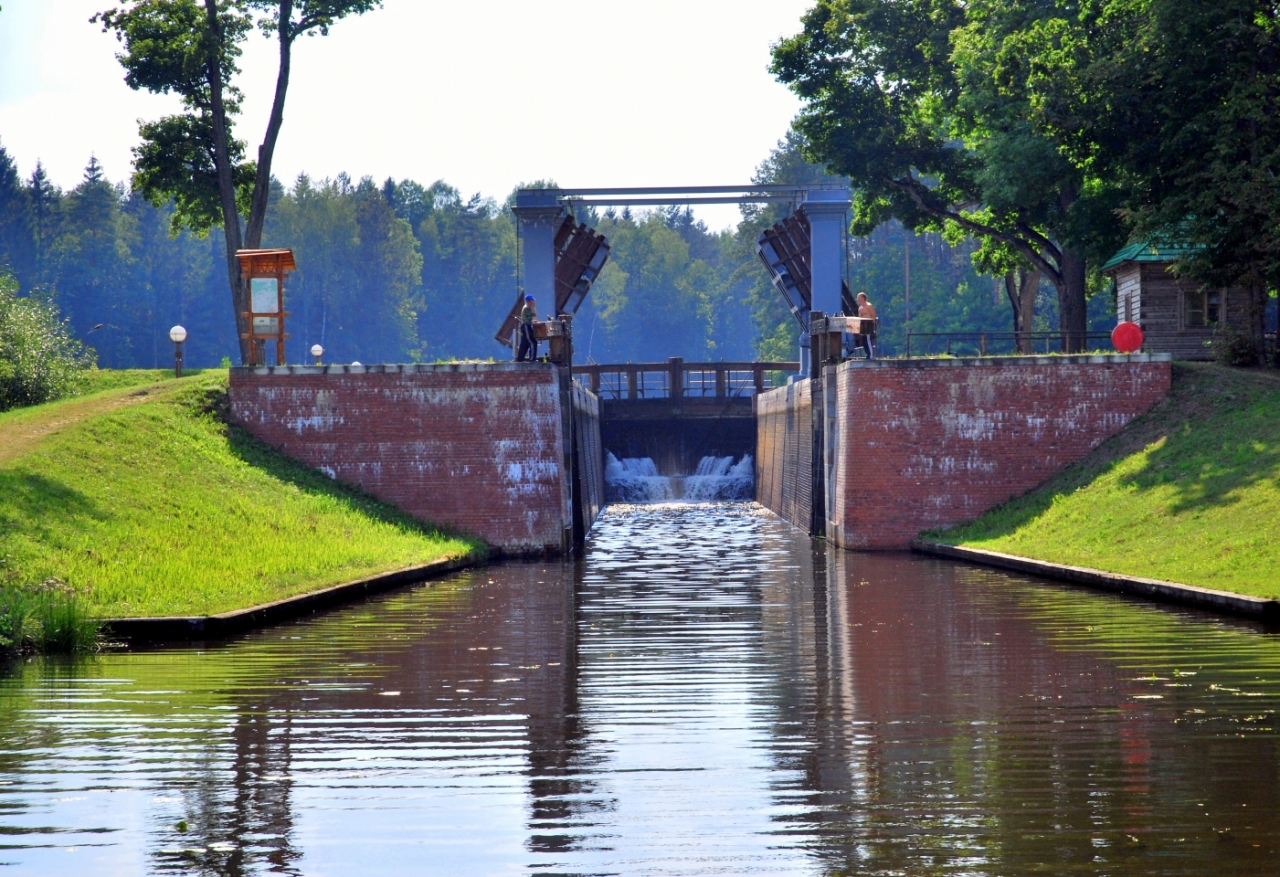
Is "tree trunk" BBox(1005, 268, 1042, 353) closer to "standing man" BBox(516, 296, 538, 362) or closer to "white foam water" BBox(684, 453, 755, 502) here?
"white foam water" BBox(684, 453, 755, 502)

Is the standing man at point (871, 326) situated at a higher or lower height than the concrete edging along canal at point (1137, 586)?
higher

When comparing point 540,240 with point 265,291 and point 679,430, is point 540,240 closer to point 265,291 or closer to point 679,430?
point 265,291

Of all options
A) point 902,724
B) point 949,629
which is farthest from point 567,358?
point 902,724

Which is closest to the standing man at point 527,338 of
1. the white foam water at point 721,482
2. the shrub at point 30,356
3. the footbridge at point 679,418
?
the shrub at point 30,356

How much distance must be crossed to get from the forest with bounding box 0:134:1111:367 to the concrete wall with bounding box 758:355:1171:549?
49584 millimetres

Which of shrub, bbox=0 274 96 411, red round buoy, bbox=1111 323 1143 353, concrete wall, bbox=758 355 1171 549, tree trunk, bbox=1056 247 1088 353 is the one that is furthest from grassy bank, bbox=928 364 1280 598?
shrub, bbox=0 274 96 411

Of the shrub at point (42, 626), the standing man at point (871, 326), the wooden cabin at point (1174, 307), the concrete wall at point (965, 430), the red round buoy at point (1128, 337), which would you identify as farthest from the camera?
the wooden cabin at point (1174, 307)

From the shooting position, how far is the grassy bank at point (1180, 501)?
18.1m

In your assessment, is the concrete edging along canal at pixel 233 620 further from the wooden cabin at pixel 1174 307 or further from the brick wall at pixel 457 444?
the wooden cabin at pixel 1174 307

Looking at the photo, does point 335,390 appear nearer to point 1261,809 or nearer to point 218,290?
point 1261,809

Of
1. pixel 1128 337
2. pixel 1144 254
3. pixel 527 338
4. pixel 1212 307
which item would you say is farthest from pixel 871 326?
pixel 1212 307

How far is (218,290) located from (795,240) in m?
85.8

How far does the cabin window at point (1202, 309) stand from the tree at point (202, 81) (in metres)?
23.2

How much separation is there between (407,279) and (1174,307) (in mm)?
92201
